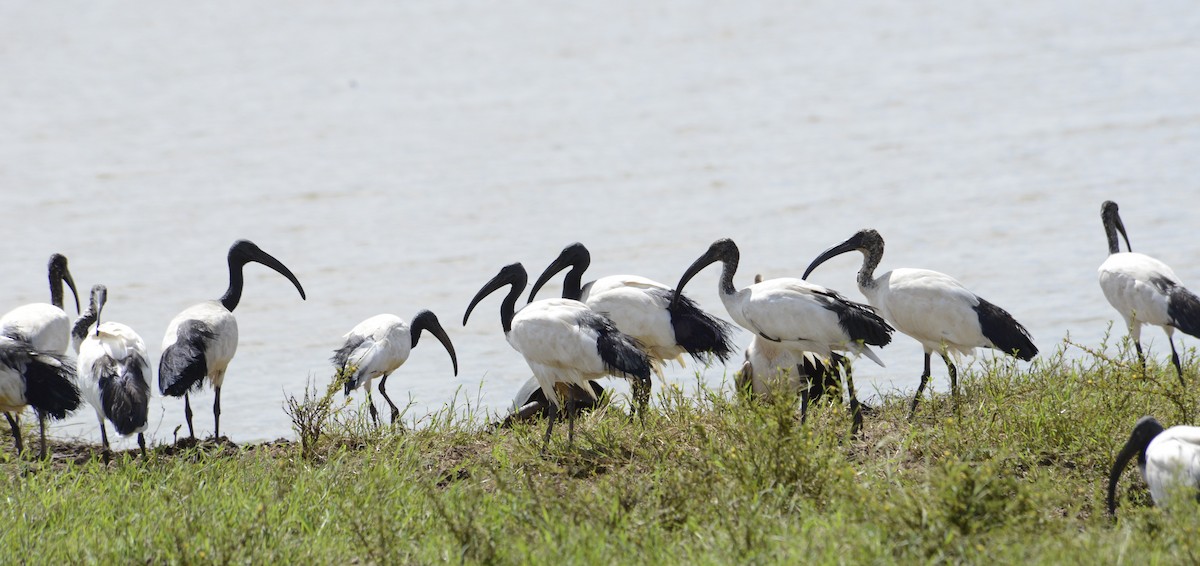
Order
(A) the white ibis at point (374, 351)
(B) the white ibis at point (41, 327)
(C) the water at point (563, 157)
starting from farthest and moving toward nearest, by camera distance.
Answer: (C) the water at point (563, 157) < (A) the white ibis at point (374, 351) < (B) the white ibis at point (41, 327)

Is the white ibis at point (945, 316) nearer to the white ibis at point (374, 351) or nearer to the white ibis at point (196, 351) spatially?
the white ibis at point (374, 351)

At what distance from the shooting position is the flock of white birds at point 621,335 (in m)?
7.02

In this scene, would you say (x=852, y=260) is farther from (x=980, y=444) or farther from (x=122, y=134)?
(x=122, y=134)

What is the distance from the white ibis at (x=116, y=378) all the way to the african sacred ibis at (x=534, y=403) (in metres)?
1.79

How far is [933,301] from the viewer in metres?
7.53

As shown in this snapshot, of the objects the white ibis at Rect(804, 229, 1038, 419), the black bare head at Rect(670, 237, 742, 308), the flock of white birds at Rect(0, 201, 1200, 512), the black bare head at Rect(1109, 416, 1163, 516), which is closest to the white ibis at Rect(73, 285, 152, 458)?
the flock of white birds at Rect(0, 201, 1200, 512)

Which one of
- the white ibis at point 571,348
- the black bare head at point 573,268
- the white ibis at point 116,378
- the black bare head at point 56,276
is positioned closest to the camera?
the white ibis at point 116,378

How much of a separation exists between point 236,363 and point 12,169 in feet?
29.3

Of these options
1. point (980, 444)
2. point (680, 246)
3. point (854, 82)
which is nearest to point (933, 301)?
point (980, 444)

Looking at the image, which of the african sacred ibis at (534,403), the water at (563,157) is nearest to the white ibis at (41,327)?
the water at (563,157)

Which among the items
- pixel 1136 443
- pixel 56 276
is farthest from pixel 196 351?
pixel 1136 443

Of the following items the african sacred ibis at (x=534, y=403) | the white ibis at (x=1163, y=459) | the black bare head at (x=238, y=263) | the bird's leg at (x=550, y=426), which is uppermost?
the black bare head at (x=238, y=263)

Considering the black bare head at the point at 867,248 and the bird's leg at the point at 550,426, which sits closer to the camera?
the bird's leg at the point at 550,426

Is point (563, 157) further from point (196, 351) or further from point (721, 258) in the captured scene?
point (196, 351)
